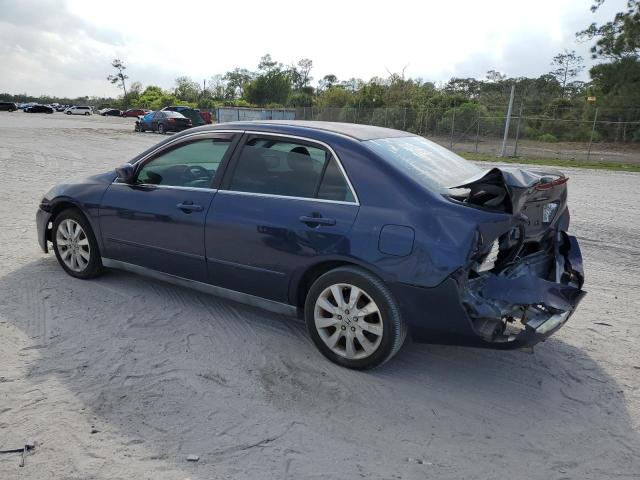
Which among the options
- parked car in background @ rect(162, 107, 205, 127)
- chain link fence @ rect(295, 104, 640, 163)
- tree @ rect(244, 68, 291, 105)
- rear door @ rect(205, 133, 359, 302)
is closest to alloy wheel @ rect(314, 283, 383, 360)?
rear door @ rect(205, 133, 359, 302)

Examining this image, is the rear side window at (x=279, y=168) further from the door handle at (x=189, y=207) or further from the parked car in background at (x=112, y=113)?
the parked car in background at (x=112, y=113)

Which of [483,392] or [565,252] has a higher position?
[565,252]

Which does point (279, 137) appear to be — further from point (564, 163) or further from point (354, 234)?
point (564, 163)

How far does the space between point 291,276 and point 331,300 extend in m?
0.35

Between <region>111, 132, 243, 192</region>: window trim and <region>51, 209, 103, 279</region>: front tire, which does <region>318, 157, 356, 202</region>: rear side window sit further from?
<region>51, 209, 103, 279</region>: front tire

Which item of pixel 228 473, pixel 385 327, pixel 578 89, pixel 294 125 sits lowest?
pixel 228 473

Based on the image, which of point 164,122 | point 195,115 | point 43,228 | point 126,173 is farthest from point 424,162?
point 195,115

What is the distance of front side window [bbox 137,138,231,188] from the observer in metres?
4.37

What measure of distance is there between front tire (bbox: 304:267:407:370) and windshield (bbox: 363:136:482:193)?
0.77 metres

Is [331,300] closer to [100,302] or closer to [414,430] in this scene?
[414,430]

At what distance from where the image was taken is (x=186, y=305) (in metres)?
4.67

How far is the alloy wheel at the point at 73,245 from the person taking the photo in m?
5.07

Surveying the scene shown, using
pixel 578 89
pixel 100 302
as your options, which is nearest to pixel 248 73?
pixel 578 89

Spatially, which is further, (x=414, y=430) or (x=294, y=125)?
(x=294, y=125)
